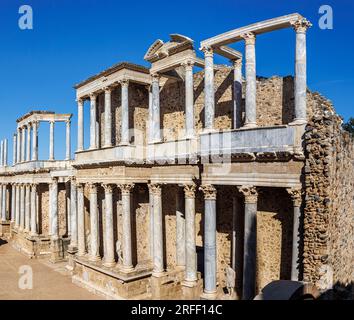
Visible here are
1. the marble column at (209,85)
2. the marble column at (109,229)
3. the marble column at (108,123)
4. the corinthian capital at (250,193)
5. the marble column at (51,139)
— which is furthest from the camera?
the marble column at (51,139)

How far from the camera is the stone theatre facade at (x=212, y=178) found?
1093cm

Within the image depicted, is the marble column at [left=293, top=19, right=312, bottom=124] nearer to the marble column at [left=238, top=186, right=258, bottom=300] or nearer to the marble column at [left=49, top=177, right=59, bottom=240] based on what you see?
the marble column at [left=238, top=186, right=258, bottom=300]

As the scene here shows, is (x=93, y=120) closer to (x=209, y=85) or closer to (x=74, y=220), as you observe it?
(x=74, y=220)

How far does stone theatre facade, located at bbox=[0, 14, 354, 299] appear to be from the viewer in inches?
430

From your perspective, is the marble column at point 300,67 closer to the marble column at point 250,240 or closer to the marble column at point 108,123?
the marble column at point 250,240

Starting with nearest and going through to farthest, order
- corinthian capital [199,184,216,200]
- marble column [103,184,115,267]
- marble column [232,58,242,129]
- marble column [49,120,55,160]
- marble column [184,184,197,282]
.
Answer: corinthian capital [199,184,216,200], marble column [184,184,197,282], marble column [232,58,242,129], marble column [103,184,115,267], marble column [49,120,55,160]

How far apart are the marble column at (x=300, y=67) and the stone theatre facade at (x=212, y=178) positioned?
35 mm

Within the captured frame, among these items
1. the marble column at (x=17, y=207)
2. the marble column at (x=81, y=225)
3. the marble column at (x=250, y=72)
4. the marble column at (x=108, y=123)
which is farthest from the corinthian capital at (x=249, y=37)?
the marble column at (x=17, y=207)

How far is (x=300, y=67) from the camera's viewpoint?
11.4m

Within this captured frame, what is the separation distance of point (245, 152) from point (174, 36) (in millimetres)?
7066

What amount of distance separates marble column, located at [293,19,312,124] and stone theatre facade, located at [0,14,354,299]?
35mm

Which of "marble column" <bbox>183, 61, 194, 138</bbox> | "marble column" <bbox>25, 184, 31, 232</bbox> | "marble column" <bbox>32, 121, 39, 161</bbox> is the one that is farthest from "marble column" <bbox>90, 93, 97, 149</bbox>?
"marble column" <bbox>25, 184, 31, 232</bbox>

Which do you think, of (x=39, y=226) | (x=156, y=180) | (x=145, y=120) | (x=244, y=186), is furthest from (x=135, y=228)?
(x=39, y=226)
